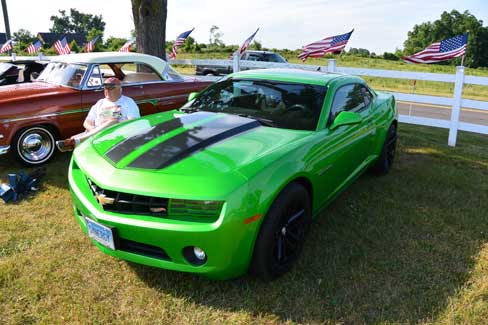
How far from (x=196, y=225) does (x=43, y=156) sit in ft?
13.5

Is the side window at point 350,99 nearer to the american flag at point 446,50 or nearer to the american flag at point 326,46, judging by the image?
the american flag at point 446,50

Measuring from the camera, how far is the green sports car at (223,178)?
2.49 metres

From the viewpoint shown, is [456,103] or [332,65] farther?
[332,65]

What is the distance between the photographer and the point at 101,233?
2.69 meters

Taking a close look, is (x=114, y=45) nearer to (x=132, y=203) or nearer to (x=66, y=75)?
(x=66, y=75)

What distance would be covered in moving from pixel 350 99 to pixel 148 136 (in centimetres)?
226

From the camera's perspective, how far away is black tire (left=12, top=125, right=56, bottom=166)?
211 inches

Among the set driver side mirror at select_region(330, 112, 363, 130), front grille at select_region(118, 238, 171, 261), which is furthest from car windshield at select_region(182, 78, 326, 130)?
front grille at select_region(118, 238, 171, 261)

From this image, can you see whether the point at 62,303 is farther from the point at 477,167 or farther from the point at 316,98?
the point at 477,167

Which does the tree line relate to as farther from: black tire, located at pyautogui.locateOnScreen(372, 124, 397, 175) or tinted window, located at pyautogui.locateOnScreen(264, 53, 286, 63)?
black tire, located at pyautogui.locateOnScreen(372, 124, 397, 175)

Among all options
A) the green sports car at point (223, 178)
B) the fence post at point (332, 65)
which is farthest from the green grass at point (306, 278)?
the fence post at point (332, 65)

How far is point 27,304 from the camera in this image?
270cm

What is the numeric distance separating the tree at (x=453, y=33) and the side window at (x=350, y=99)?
7107 cm

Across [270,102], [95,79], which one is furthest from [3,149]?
[270,102]
